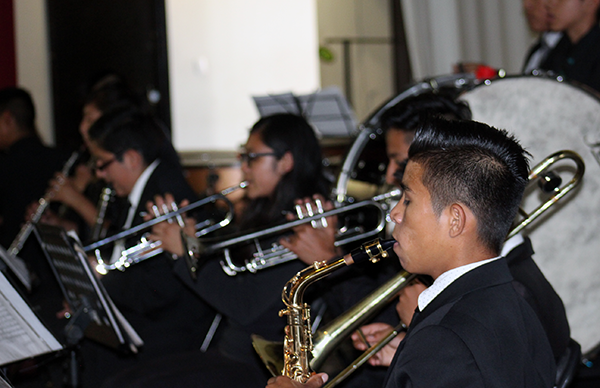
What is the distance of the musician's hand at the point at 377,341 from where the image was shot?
1.80m

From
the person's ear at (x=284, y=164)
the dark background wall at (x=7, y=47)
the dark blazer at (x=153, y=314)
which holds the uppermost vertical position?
the dark background wall at (x=7, y=47)

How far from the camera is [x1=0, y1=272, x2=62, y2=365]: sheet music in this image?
5.76 feet

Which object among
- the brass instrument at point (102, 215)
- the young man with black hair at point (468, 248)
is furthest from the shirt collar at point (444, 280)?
the brass instrument at point (102, 215)

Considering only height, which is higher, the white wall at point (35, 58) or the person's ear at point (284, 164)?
the white wall at point (35, 58)

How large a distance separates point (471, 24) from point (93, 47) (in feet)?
12.5

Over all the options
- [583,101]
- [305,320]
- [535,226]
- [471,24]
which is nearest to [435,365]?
[305,320]

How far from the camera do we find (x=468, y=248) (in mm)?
1315

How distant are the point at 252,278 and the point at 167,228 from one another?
374 mm

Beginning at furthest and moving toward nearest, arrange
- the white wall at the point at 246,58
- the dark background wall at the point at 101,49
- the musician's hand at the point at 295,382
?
the white wall at the point at 246,58
the dark background wall at the point at 101,49
the musician's hand at the point at 295,382

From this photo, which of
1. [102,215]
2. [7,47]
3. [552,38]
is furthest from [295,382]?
[7,47]

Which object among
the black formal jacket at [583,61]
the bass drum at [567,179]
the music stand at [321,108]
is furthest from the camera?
the music stand at [321,108]

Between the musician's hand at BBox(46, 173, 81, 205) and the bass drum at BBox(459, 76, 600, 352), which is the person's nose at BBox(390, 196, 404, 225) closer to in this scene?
the bass drum at BBox(459, 76, 600, 352)

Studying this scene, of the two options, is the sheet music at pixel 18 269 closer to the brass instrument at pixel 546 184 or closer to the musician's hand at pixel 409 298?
the musician's hand at pixel 409 298

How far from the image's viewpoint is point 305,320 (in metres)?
1.64
